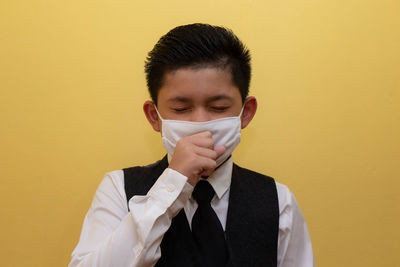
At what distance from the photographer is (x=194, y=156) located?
2.88 feet

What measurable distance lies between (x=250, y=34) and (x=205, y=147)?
1.66 feet

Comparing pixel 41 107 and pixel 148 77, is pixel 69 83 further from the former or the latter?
pixel 148 77

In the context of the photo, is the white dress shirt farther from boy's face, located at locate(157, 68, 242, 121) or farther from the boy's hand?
boy's face, located at locate(157, 68, 242, 121)

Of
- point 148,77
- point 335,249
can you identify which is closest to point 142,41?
point 148,77

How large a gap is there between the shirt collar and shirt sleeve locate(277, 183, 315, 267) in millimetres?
144

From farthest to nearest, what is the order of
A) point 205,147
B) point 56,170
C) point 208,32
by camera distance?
1. point 56,170
2. point 208,32
3. point 205,147

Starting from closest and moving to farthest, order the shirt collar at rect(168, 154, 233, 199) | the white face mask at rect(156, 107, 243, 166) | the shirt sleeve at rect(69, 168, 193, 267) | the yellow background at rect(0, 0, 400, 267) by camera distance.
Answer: the shirt sleeve at rect(69, 168, 193, 267) → the white face mask at rect(156, 107, 243, 166) → the shirt collar at rect(168, 154, 233, 199) → the yellow background at rect(0, 0, 400, 267)

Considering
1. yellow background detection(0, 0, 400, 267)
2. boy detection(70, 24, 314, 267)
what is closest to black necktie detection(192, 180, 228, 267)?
boy detection(70, 24, 314, 267)

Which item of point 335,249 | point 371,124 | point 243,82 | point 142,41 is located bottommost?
point 335,249

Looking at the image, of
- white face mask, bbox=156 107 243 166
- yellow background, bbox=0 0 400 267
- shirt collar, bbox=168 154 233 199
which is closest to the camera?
white face mask, bbox=156 107 243 166

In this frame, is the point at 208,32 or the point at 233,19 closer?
the point at 208,32

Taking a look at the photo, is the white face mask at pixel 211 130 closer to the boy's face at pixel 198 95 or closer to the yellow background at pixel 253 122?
the boy's face at pixel 198 95

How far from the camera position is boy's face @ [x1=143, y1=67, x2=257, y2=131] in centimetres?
94

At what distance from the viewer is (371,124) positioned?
4.24 ft
